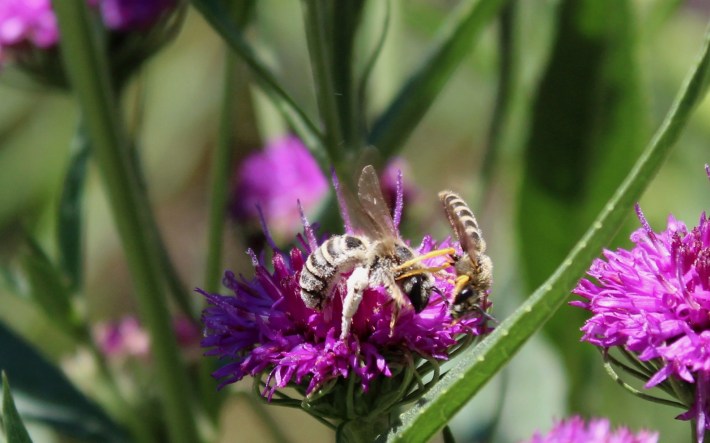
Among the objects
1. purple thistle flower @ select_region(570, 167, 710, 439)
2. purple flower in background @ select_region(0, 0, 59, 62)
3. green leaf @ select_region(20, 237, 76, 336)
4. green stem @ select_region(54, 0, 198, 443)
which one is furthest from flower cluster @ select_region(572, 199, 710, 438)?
purple flower in background @ select_region(0, 0, 59, 62)

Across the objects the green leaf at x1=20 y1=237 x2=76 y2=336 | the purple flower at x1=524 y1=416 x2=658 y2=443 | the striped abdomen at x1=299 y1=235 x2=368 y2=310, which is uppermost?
the striped abdomen at x1=299 y1=235 x2=368 y2=310

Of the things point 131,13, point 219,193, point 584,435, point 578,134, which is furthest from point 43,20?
point 584,435

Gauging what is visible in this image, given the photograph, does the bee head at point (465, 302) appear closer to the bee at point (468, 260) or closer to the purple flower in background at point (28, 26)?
the bee at point (468, 260)

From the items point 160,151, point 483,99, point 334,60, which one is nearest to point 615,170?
point 334,60

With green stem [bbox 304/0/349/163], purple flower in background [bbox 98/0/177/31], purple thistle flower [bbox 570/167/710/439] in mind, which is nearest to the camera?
purple thistle flower [bbox 570/167/710/439]

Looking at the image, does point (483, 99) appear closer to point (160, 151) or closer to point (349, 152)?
point (160, 151)

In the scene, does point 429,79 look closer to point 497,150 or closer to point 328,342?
point 497,150

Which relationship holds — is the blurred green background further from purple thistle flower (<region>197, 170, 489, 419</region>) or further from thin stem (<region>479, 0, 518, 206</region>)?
purple thistle flower (<region>197, 170, 489, 419</region>)
